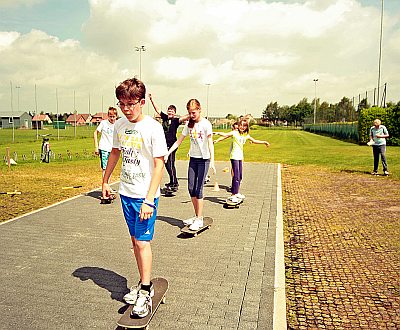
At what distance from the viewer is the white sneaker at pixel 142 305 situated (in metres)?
3.44

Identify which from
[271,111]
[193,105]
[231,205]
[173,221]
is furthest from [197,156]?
[271,111]

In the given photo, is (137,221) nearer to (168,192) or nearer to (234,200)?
(234,200)

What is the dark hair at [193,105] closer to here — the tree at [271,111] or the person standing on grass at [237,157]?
the person standing on grass at [237,157]

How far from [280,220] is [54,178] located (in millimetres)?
8709

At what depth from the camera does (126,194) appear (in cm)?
372

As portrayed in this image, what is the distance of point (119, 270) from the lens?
4.79 meters

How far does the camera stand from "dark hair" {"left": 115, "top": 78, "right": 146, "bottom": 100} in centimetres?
346

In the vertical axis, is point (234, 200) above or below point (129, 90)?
below

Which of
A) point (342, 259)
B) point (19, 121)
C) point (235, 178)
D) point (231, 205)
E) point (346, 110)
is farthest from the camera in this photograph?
point (19, 121)

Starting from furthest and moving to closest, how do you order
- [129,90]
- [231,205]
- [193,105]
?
1. [231,205]
2. [193,105]
3. [129,90]

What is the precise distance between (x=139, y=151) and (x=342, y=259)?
3387 millimetres

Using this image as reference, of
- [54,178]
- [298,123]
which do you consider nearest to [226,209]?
[54,178]

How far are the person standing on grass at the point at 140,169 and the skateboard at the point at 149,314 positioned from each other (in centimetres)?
5

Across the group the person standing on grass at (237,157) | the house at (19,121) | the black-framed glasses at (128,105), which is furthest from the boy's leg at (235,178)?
the house at (19,121)
